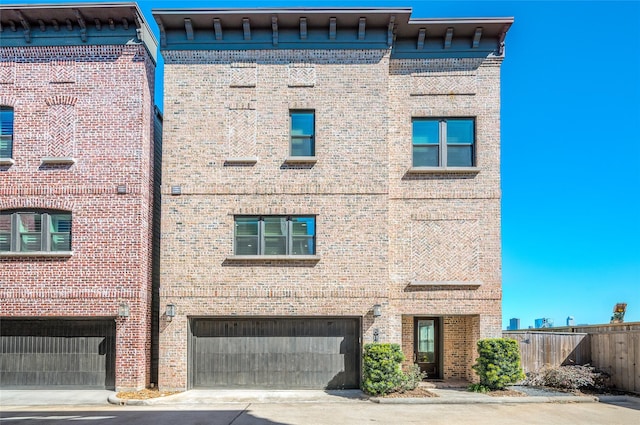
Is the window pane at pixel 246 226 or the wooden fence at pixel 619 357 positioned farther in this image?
the window pane at pixel 246 226

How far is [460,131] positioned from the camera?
16.3m

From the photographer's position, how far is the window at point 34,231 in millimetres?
15344

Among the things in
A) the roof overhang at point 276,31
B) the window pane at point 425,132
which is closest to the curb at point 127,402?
the roof overhang at point 276,31

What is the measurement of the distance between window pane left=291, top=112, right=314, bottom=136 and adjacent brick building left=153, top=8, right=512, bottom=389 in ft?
0.14

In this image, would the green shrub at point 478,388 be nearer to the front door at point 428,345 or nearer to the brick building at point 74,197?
the front door at point 428,345

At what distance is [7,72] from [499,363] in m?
16.4

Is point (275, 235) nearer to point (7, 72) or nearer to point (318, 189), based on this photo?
point (318, 189)

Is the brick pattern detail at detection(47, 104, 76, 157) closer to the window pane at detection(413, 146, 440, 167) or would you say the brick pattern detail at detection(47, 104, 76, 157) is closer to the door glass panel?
the window pane at detection(413, 146, 440, 167)

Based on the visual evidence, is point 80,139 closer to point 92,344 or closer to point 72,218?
point 72,218

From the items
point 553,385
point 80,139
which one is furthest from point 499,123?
Answer: point 80,139

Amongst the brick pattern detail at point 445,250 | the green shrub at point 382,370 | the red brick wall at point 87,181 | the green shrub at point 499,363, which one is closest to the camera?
the green shrub at point 382,370

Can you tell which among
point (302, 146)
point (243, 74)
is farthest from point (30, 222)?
point (302, 146)

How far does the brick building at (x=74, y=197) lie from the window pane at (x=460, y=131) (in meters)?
9.15

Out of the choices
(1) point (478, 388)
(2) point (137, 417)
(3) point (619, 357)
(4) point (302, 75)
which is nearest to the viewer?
(2) point (137, 417)
